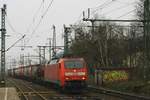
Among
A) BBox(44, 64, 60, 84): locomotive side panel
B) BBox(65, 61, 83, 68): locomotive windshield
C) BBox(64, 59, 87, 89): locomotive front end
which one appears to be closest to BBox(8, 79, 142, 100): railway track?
BBox(64, 59, 87, 89): locomotive front end

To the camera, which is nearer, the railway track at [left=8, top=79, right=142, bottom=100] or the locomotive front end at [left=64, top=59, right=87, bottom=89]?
the railway track at [left=8, top=79, right=142, bottom=100]

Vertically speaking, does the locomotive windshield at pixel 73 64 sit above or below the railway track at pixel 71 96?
above

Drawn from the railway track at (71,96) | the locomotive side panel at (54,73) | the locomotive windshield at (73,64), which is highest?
the locomotive windshield at (73,64)

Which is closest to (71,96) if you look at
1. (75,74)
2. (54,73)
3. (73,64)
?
(75,74)

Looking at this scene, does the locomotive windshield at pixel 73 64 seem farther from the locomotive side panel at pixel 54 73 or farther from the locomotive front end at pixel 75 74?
the locomotive side panel at pixel 54 73

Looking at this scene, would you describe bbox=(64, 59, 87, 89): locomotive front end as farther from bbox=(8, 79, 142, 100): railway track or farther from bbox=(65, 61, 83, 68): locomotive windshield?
bbox=(8, 79, 142, 100): railway track

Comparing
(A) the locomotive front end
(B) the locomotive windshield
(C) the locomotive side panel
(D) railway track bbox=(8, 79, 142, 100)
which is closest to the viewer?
(D) railway track bbox=(8, 79, 142, 100)

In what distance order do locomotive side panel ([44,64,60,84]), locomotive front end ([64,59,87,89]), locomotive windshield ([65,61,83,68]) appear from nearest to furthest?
locomotive front end ([64,59,87,89])
locomotive windshield ([65,61,83,68])
locomotive side panel ([44,64,60,84])

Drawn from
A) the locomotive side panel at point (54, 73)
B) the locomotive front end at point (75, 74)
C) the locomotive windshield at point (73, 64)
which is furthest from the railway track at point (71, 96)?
the locomotive windshield at point (73, 64)

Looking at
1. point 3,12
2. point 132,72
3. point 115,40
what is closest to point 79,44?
point 115,40

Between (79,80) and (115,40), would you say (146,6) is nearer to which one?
(79,80)

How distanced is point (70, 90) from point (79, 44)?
105 feet

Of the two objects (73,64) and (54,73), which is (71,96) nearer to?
(73,64)

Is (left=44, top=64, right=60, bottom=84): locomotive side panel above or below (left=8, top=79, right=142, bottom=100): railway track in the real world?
above
